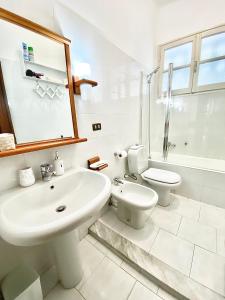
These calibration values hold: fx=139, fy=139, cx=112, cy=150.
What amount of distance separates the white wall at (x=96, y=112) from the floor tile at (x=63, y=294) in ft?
0.58

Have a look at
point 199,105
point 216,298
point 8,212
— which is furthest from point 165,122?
point 8,212

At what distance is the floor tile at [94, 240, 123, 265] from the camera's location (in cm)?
120

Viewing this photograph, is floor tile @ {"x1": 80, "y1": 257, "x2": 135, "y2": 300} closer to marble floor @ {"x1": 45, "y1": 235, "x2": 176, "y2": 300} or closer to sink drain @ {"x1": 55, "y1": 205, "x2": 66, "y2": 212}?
marble floor @ {"x1": 45, "y1": 235, "x2": 176, "y2": 300}

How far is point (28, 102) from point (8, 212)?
0.64 metres

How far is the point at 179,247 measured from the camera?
1.25m

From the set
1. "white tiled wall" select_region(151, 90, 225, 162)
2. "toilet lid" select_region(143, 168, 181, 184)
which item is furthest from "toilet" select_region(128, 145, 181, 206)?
"white tiled wall" select_region(151, 90, 225, 162)

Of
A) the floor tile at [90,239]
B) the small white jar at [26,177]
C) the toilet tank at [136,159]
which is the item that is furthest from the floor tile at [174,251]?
the small white jar at [26,177]

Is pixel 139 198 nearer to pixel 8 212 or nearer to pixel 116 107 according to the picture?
pixel 116 107

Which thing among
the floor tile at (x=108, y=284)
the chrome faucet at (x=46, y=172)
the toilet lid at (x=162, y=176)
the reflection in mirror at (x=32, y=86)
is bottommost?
the floor tile at (x=108, y=284)

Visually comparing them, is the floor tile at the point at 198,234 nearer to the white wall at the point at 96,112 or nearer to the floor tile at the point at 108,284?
the floor tile at the point at 108,284

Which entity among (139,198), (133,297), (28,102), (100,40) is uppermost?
(100,40)

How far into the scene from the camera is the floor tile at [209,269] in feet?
3.20

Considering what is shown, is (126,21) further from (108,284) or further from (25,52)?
(108,284)

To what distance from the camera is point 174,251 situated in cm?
122
